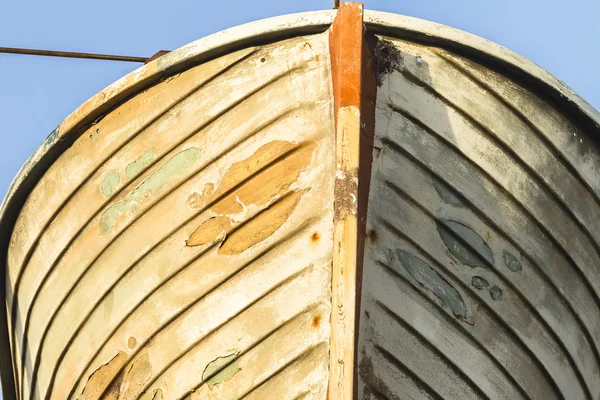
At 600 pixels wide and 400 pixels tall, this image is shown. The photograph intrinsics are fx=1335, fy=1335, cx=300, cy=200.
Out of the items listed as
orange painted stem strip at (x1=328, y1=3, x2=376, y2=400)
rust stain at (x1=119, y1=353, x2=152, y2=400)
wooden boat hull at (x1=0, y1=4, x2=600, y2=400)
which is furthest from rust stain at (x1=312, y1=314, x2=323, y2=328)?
rust stain at (x1=119, y1=353, x2=152, y2=400)

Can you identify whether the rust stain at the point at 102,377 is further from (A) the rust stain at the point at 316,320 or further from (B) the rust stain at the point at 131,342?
(A) the rust stain at the point at 316,320

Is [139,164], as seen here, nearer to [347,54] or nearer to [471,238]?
[347,54]

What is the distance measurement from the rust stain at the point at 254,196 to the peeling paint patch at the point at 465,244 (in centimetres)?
61

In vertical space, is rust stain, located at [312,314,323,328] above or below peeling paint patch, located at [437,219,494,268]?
below

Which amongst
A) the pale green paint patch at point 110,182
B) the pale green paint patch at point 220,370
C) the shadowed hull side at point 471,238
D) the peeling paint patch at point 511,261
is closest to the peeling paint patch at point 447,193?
the shadowed hull side at point 471,238

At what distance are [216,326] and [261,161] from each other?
0.65m

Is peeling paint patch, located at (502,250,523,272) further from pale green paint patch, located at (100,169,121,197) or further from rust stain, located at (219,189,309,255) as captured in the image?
pale green paint patch, located at (100,169,121,197)

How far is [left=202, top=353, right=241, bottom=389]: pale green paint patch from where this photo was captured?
198 inches

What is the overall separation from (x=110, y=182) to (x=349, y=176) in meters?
1.16

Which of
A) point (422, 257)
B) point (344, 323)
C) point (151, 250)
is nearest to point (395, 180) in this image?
point (422, 257)

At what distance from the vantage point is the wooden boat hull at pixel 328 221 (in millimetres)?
4949

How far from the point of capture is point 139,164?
5422mm

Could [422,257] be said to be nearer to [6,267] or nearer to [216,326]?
[216,326]

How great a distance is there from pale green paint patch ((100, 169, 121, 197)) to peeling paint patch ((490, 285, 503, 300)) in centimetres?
158
